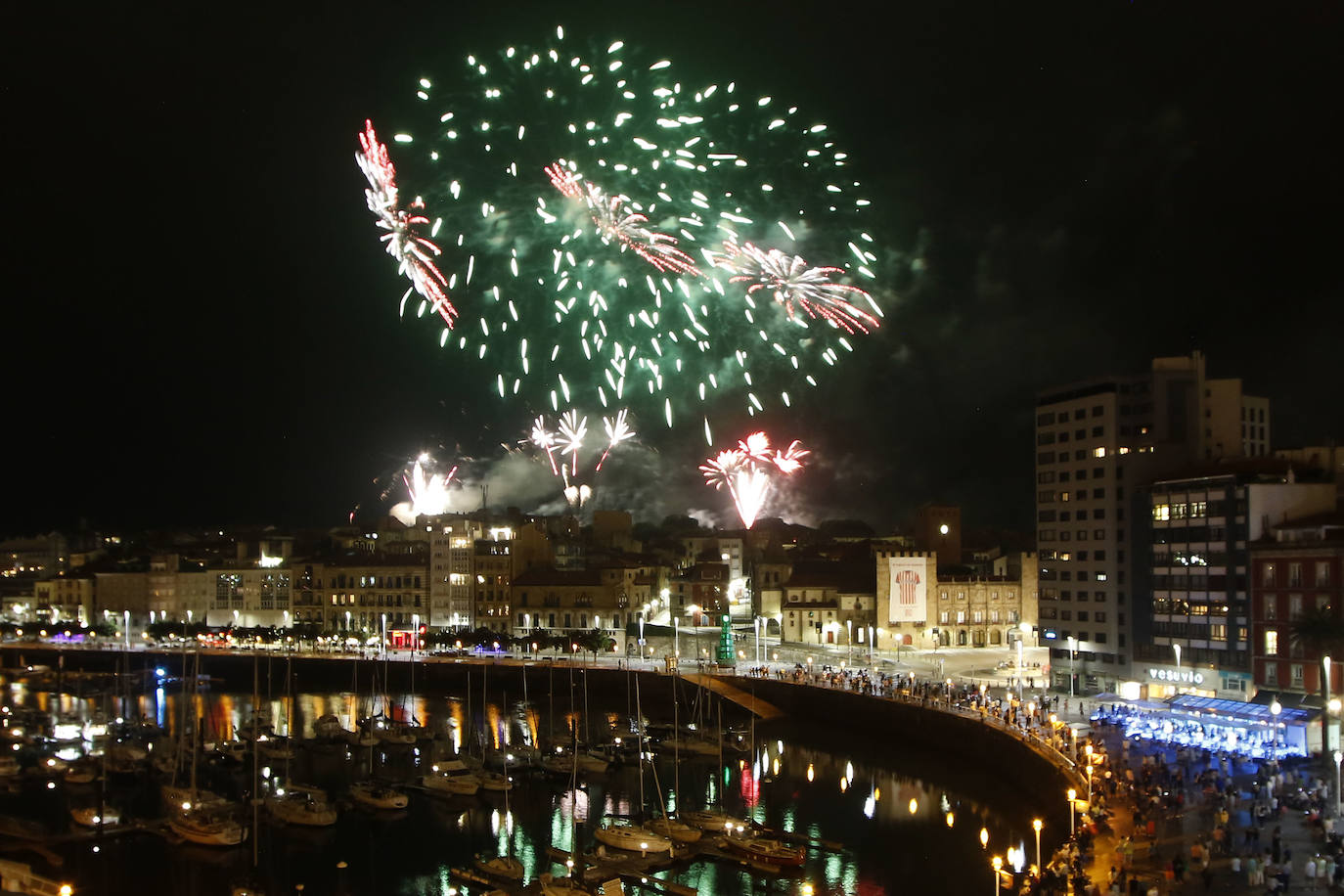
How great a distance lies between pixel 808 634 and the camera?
245 ft

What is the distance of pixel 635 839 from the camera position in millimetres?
33094

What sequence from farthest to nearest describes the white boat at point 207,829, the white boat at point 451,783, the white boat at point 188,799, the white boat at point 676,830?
the white boat at point 451,783, the white boat at point 188,799, the white boat at point 207,829, the white boat at point 676,830

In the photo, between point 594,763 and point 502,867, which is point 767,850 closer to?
point 502,867

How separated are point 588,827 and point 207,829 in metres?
10.9

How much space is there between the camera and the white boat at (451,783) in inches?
1628

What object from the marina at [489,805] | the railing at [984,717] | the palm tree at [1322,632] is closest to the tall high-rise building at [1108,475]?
the railing at [984,717]

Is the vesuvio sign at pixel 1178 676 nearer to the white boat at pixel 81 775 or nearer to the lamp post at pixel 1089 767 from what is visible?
the lamp post at pixel 1089 767

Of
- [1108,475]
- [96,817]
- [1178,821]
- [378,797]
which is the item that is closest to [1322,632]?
[1178,821]

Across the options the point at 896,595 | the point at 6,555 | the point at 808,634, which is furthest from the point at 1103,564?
the point at 6,555

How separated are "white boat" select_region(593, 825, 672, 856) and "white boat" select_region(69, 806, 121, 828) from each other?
1490 cm

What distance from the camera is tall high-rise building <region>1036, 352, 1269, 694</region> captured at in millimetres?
54000

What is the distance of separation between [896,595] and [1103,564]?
60.1 feet

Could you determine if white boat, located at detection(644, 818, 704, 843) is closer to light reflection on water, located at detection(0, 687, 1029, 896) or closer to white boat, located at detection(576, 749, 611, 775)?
light reflection on water, located at detection(0, 687, 1029, 896)

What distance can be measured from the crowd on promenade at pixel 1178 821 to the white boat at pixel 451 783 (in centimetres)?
1840
